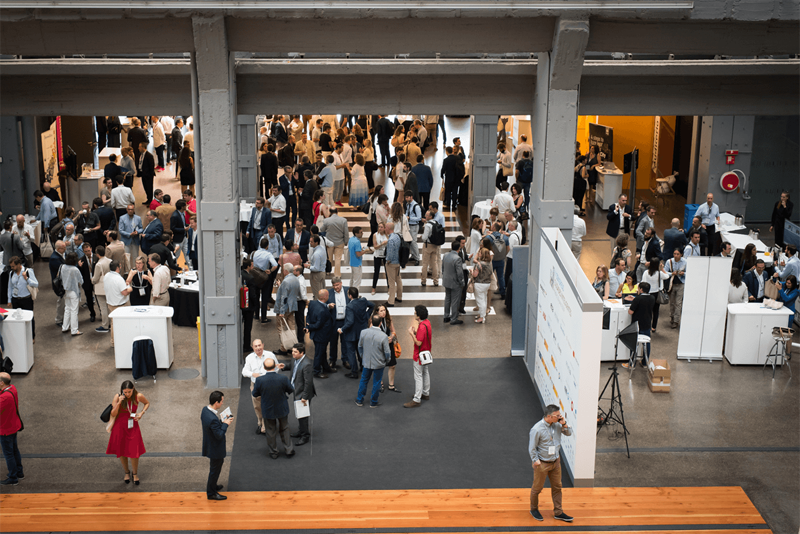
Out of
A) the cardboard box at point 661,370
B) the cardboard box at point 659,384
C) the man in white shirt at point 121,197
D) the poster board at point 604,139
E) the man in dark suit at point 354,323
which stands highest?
the poster board at point 604,139

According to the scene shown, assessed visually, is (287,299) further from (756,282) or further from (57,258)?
(756,282)

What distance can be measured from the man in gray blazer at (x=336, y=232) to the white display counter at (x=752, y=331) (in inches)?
282

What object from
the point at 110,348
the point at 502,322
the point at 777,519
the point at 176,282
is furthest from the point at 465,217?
the point at 777,519

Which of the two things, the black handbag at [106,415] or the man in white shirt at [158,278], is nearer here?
the black handbag at [106,415]

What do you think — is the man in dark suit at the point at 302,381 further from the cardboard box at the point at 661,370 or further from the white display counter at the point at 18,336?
the cardboard box at the point at 661,370

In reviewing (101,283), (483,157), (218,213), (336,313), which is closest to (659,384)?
(336,313)

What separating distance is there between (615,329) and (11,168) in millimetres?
14000

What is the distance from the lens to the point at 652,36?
12.5 metres

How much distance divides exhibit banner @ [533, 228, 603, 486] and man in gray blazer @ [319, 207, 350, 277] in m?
5.11

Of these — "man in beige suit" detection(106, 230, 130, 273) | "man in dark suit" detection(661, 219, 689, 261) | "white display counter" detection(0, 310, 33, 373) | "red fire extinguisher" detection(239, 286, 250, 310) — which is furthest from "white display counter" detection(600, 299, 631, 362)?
"white display counter" detection(0, 310, 33, 373)

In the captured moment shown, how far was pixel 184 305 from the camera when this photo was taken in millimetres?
15727

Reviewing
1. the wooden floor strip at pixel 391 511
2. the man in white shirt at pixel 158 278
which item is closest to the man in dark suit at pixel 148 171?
the man in white shirt at pixel 158 278

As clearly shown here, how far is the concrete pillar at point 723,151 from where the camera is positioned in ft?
71.9

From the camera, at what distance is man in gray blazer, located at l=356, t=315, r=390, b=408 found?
12.5 m
